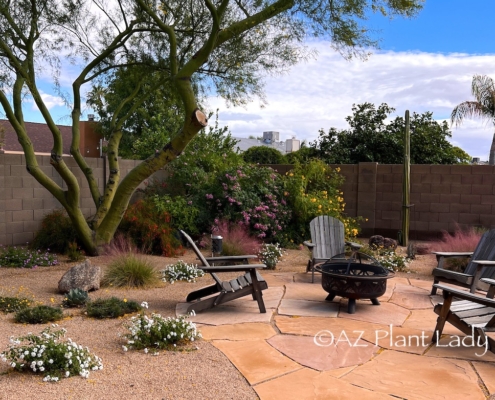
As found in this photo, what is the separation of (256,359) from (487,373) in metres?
1.79

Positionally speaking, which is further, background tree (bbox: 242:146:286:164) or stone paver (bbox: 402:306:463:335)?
background tree (bbox: 242:146:286:164)

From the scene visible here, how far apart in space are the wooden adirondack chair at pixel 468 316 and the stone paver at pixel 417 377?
0.29 m

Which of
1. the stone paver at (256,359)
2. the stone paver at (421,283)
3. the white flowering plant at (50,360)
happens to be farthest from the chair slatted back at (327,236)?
the white flowering plant at (50,360)

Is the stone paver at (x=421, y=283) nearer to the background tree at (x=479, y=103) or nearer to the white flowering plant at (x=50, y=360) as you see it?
the white flowering plant at (x=50, y=360)

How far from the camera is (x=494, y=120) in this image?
58.6 ft

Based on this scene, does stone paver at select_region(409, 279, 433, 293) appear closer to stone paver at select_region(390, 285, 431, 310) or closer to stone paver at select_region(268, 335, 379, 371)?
stone paver at select_region(390, 285, 431, 310)

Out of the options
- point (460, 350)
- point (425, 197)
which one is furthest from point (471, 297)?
point (425, 197)

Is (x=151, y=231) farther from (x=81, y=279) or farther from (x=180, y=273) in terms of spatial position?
(x=81, y=279)

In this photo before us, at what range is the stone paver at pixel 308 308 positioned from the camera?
5.26m

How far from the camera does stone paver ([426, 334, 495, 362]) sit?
409 cm

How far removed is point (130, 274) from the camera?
6508 mm

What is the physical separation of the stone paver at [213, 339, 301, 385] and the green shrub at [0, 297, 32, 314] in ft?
7.77

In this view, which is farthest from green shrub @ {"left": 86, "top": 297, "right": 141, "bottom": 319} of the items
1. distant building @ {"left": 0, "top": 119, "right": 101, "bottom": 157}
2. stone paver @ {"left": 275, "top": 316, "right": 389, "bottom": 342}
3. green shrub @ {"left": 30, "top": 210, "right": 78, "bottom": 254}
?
distant building @ {"left": 0, "top": 119, "right": 101, "bottom": 157}

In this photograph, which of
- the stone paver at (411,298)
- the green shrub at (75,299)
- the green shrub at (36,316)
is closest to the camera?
the green shrub at (36,316)
